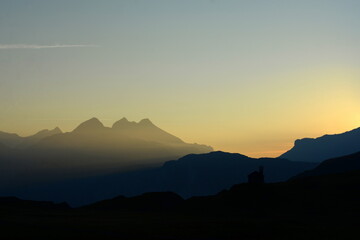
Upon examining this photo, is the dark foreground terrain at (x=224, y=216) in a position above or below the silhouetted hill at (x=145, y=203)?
below

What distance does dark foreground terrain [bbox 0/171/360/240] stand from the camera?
6888 centimetres

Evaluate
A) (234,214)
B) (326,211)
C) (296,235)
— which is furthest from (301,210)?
(296,235)

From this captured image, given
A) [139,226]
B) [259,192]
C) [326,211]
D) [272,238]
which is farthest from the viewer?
[259,192]

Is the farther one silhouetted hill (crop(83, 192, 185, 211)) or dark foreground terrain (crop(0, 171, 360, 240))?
silhouetted hill (crop(83, 192, 185, 211))

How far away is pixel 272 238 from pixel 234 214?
41608mm

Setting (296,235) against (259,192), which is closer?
(296,235)

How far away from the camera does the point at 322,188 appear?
413 feet

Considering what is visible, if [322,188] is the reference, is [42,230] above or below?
below

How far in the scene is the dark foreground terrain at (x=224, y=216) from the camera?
68875 millimetres

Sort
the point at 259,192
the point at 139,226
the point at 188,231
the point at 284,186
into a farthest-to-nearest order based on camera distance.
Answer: the point at 284,186
the point at 259,192
the point at 139,226
the point at 188,231

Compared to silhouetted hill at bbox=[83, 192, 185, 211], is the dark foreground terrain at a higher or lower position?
lower

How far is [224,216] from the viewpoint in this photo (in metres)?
102

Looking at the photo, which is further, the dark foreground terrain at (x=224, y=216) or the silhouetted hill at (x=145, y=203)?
the silhouetted hill at (x=145, y=203)

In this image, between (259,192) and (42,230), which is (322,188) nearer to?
(259,192)
